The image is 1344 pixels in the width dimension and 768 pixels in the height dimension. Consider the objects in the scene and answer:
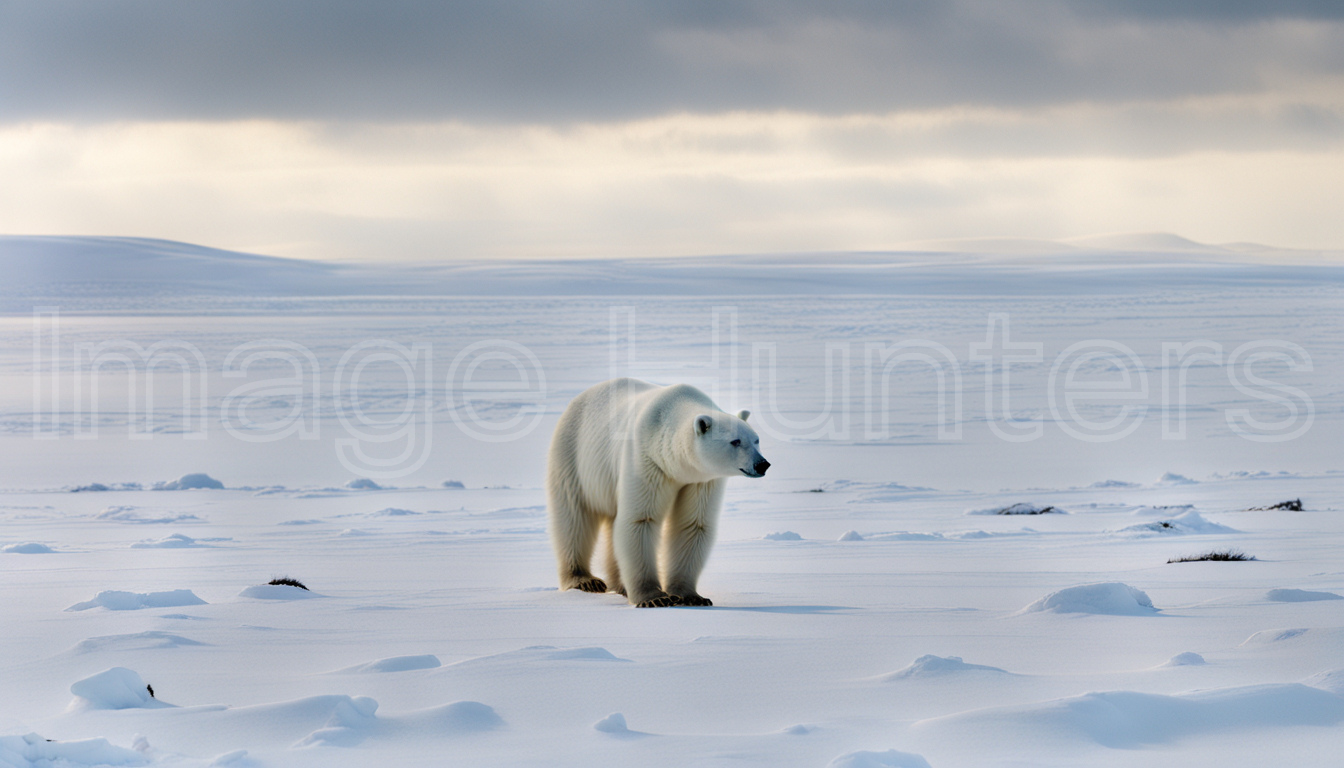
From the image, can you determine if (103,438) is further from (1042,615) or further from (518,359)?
(1042,615)

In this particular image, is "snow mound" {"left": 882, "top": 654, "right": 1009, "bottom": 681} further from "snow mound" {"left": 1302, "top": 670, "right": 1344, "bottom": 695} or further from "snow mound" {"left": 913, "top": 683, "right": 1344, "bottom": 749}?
"snow mound" {"left": 1302, "top": 670, "right": 1344, "bottom": 695}

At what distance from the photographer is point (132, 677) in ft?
9.66

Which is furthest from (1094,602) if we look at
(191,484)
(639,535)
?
(191,484)

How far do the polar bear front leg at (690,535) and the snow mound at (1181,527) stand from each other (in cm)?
316

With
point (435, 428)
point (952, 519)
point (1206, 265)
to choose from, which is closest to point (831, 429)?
point (435, 428)

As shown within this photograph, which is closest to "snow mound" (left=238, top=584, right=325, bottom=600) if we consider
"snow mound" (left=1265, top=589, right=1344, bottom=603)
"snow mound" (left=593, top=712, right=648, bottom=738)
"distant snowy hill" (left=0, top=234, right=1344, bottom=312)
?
"snow mound" (left=593, top=712, right=648, bottom=738)

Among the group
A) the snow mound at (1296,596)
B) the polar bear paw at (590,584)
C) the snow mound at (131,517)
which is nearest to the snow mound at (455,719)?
the polar bear paw at (590,584)

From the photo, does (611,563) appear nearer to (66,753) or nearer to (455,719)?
(455,719)

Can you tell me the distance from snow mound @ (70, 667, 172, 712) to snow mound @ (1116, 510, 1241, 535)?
19.1 feet

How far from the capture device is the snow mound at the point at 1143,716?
2.62m

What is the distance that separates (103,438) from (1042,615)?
1407 cm

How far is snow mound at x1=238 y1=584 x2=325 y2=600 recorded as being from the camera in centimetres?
473

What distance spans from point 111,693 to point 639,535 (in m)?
2.54

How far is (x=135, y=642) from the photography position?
3619 mm
